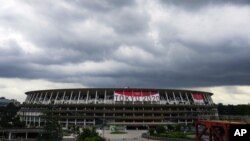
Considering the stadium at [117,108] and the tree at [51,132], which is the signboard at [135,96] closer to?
the stadium at [117,108]

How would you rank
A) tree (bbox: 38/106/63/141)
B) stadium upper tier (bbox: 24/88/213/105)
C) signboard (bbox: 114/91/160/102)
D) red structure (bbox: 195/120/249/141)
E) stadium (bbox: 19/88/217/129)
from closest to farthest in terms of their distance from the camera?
red structure (bbox: 195/120/249/141), tree (bbox: 38/106/63/141), stadium (bbox: 19/88/217/129), stadium upper tier (bbox: 24/88/213/105), signboard (bbox: 114/91/160/102)

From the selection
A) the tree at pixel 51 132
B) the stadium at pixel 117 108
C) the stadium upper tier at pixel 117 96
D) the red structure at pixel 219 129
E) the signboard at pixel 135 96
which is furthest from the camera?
the signboard at pixel 135 96

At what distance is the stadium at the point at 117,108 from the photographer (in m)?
180

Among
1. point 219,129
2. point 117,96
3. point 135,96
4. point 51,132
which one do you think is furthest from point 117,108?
point 219,129

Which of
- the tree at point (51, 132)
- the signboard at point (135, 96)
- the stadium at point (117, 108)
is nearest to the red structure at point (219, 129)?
the tree at point (51, 132)

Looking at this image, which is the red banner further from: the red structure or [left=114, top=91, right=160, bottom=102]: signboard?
the red structure

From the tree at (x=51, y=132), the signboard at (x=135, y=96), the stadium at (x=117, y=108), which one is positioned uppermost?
the signboard at (x=135, y=96)

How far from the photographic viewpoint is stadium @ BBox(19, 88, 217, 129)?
180125mm

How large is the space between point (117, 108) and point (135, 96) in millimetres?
10405

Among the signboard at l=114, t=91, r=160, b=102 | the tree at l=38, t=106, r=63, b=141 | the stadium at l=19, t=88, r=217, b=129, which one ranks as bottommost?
the tree at l=38, t=106, r=63, b=141

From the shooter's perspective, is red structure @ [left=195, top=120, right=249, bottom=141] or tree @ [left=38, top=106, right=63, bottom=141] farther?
tree @ [left=38, top=106, right=63, bottom=141]

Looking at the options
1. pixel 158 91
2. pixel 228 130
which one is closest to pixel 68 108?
pixel 158 91

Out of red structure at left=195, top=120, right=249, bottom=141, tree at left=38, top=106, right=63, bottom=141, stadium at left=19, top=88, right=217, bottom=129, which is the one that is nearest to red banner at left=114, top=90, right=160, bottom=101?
stadium at left=19, top=88, right=217, bottom=129

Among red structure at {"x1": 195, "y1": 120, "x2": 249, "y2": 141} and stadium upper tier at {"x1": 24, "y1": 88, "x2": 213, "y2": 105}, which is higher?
stadium upper tier at {"x1": 24, "y1": 88, "x2": 213, "y2": 105}
